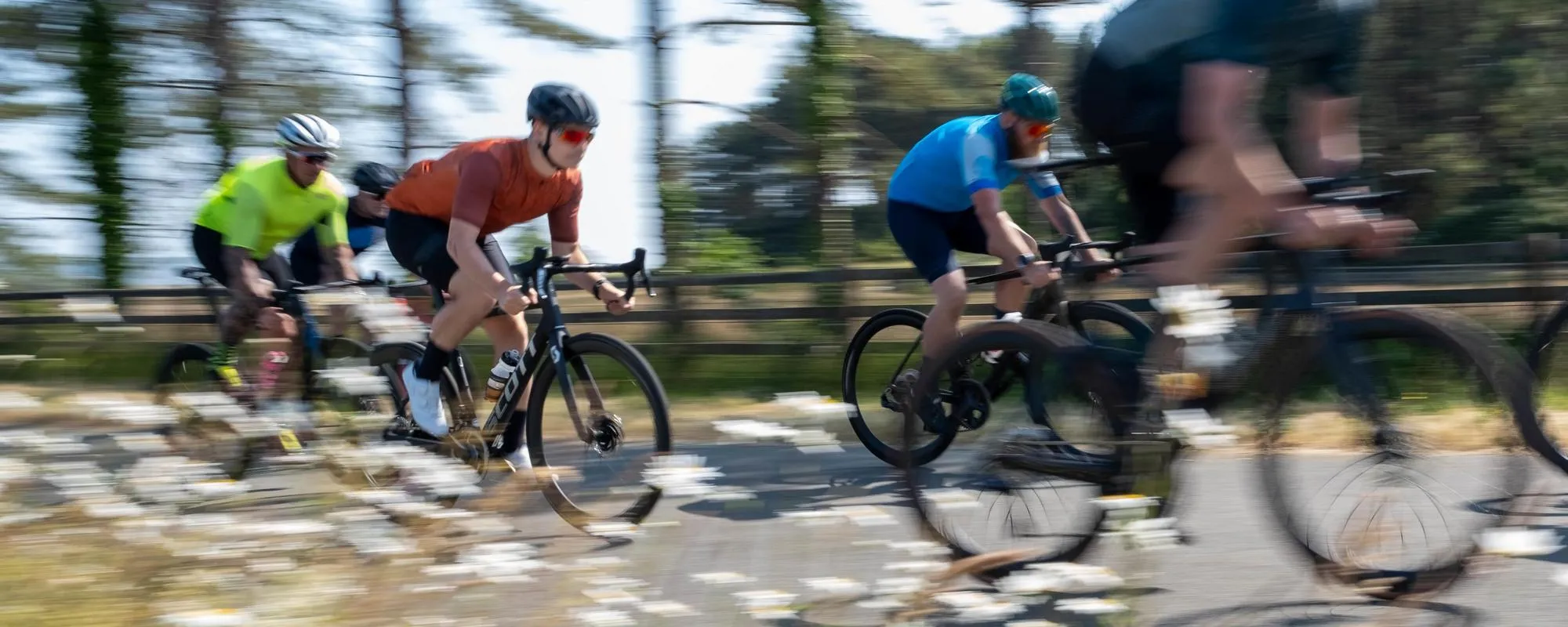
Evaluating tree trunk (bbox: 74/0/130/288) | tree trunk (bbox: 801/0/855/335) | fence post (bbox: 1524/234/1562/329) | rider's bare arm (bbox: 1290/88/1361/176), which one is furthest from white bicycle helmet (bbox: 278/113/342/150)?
tree trunk (bbox: 74/0/130/288)

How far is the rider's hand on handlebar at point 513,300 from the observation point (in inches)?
179

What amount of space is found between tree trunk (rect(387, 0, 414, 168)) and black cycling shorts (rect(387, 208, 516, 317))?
6.89 m

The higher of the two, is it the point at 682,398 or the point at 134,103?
the point at 134,103

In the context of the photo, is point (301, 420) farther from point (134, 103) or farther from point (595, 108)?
point (134, 103)

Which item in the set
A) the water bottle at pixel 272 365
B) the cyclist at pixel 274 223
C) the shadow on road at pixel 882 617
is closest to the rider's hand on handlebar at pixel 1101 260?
the shadow on road at pixel 882 617

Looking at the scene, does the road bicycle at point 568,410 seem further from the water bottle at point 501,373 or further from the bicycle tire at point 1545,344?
the bicycle tire at point 1545,344

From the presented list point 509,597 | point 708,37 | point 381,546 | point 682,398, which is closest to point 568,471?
point 509,597

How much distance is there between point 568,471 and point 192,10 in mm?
9845

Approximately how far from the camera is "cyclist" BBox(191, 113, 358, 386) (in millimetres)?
5844

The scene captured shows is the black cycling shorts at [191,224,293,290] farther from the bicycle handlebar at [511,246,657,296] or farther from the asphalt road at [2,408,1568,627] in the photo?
the asphalt road at [2,408,1568,627]

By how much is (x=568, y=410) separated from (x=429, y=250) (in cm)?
89

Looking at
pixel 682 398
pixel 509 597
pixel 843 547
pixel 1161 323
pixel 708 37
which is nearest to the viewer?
pixel 1161 323

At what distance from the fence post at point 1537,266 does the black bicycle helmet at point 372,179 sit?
6.47m

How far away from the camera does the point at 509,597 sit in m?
3.73
